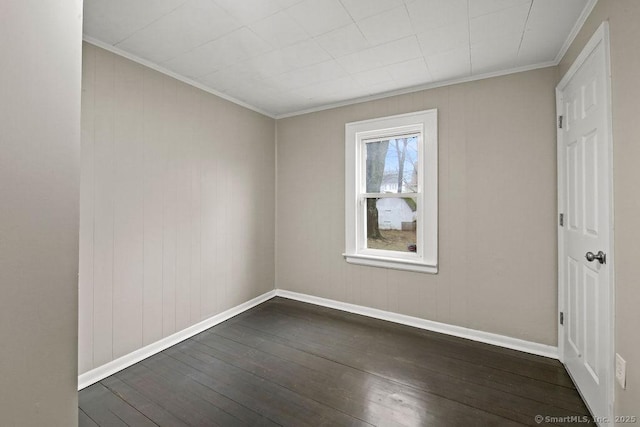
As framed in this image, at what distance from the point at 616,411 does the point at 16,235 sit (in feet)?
8.13

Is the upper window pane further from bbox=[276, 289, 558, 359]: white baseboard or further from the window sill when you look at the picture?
bbox=[276, 289, 558, 359]: white baseboard

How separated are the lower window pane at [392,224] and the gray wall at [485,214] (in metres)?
0.32

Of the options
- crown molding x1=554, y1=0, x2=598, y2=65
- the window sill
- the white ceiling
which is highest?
the white ceiling

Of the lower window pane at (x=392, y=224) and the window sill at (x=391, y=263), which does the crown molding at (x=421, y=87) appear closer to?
the lower window pane at (x=392, y=224)

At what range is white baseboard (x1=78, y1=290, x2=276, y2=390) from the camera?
2.04 metres

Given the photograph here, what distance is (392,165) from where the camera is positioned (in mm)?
3213

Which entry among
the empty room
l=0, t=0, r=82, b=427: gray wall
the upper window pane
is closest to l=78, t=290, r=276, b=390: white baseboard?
the empty room

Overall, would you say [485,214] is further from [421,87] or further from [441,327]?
[421,87]

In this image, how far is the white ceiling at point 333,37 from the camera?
Result: 1723 millimetres

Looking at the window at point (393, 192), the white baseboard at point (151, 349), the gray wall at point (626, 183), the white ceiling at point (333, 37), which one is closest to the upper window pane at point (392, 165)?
the window at point (393, 192)

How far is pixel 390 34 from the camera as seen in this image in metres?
2.00

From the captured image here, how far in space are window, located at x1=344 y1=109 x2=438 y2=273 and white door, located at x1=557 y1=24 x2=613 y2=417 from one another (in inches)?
38.9

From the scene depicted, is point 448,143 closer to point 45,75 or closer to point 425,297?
point 425,297

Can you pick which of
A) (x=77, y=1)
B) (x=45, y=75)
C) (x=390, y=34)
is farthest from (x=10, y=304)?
(x=390, y=34)
